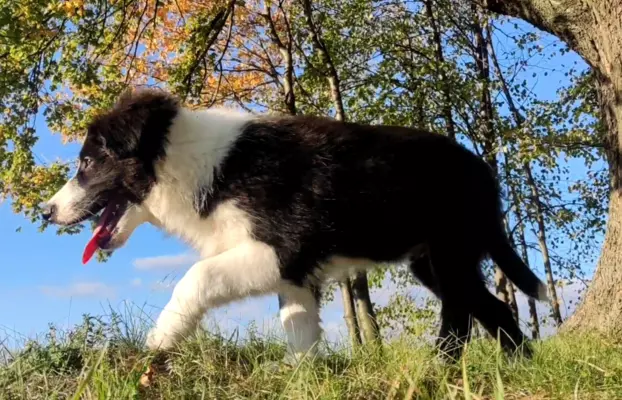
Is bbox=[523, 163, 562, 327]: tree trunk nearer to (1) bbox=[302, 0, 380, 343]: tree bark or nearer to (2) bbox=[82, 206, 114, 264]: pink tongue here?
(1) bbox=[302, 0, 380, 343]: tree bark

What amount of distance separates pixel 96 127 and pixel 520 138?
345 inches

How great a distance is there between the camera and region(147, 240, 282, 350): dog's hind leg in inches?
134

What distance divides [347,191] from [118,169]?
1.36 meters

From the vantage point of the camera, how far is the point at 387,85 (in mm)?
13695

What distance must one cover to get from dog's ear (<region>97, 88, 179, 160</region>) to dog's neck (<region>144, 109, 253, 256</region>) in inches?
2.5

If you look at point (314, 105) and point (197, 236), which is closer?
point (197, 236)

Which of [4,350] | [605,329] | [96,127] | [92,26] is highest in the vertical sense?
[92,26]

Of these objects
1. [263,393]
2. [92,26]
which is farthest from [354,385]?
[92,26]

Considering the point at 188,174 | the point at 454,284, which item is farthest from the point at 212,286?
the point at 454,284

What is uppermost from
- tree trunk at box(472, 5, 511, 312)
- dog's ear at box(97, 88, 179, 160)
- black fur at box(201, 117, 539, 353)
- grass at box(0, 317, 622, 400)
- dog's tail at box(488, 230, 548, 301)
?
tree trunk at box(472, 5, 511, 312)

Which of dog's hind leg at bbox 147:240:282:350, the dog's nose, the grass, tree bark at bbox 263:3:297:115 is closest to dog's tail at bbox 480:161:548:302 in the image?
the grass

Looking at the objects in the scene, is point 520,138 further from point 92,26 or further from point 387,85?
point 92,26

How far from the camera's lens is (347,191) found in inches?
150

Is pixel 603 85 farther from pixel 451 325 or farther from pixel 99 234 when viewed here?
pixel 99 234
